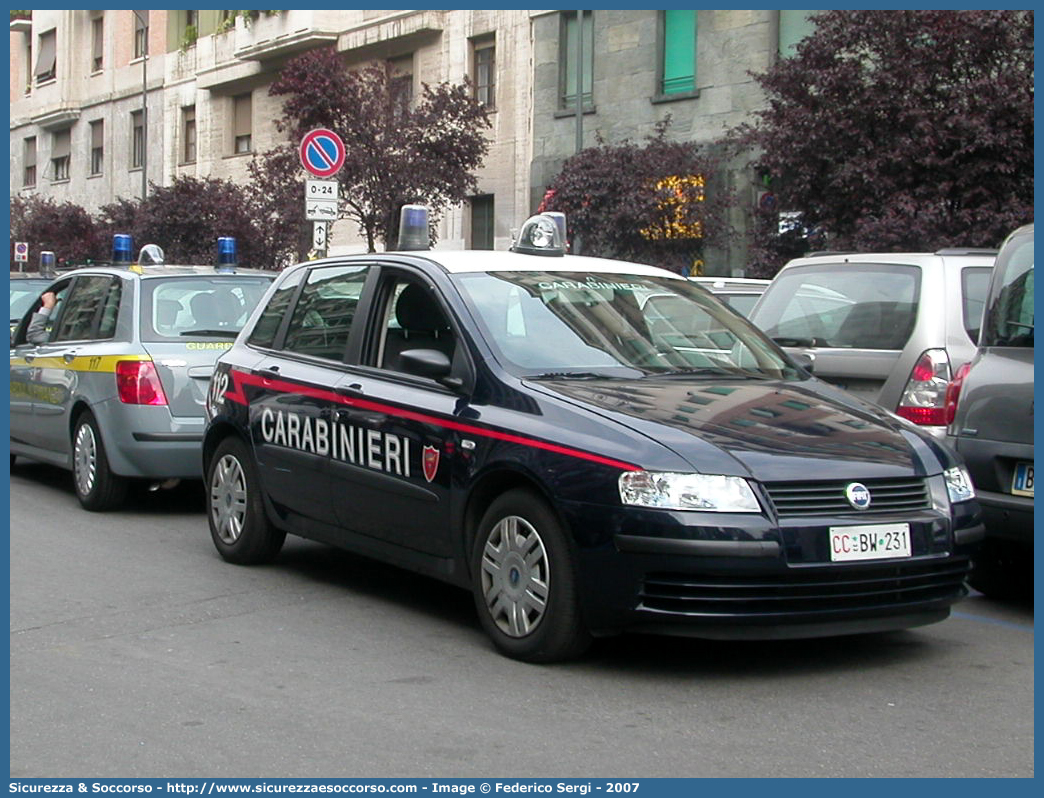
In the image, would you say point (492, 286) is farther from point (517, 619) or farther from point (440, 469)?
point (517, 619)

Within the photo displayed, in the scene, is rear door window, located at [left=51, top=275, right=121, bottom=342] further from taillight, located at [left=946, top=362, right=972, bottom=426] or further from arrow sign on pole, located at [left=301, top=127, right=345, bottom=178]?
taillight, located at [left=946, top=362, right=972, bottom=426]

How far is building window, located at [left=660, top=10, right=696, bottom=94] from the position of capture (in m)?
26.8

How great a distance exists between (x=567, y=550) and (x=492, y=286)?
66.4 inches

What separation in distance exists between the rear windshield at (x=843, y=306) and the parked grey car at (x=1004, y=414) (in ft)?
5.24

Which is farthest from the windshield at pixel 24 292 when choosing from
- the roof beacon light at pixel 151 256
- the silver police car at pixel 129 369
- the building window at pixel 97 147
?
the building window at pixel 97 147

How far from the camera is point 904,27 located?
59.4ft

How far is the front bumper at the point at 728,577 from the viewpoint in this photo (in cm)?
577

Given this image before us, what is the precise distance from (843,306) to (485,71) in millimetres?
22910

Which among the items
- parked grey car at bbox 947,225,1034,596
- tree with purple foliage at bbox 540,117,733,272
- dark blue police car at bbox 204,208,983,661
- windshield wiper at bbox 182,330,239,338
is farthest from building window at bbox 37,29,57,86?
parked grey car at bbox 947,225,1034,596

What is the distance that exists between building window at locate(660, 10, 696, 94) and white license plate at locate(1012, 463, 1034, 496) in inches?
802

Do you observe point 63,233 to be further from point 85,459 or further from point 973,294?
point 973,294

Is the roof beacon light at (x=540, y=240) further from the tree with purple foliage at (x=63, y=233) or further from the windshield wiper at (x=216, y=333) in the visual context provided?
the tree with purple foliage at (x=63, y=233)

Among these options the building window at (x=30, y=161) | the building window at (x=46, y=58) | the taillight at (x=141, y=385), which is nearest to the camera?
the taillight at (x=141, y=385)

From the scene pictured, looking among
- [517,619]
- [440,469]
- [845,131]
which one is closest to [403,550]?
[440,469]
